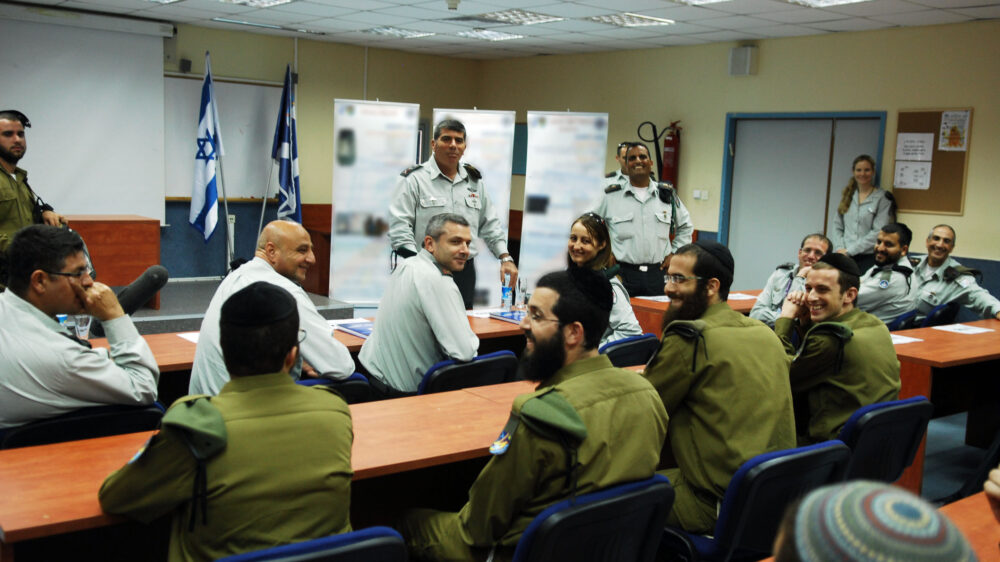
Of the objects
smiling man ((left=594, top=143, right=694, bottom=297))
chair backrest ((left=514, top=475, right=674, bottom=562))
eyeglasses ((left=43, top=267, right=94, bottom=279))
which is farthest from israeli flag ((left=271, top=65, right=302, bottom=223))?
chair backrest ((left=514, top=475, right=674, bottom=562))

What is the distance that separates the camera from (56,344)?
2.37 meters

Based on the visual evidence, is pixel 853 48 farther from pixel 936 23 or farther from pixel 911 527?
pixel 911 527

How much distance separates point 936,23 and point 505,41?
4.45m

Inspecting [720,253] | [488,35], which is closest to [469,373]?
[720,253]

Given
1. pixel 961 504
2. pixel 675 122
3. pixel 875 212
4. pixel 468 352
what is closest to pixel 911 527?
pixel 961 504

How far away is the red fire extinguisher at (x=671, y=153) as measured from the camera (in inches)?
378

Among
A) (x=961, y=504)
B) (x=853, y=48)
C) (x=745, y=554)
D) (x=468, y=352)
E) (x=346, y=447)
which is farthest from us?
(x=853, y=48)

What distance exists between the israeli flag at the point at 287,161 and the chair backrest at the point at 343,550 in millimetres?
7914

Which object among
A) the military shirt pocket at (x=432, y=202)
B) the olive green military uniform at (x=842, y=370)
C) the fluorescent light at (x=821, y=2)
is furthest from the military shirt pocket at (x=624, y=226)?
the olive green military uniform at (x=842, y=370)

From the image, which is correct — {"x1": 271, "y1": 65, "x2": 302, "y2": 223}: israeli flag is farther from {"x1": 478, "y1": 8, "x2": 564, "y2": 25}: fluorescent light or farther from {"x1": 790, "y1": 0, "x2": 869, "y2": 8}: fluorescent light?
{"x1": 790, "y1": 0, "x2": 869, "y2": 8}: fluorescent light

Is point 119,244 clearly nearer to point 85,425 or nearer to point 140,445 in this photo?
point 85,425

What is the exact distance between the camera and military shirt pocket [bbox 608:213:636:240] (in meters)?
5.87

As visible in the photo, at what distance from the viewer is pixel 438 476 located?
2947 mm

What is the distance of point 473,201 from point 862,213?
4.19m
